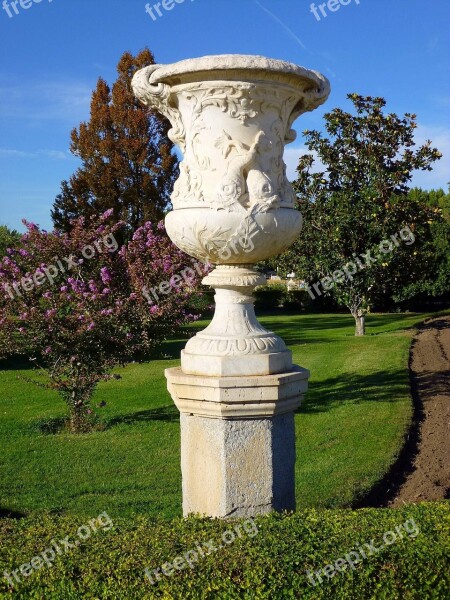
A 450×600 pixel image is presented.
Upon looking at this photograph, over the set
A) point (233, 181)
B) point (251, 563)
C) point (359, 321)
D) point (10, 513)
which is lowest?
point (10, 513)

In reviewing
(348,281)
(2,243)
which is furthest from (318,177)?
(2,243)

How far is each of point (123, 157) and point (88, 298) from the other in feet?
65.8

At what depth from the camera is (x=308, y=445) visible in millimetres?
7992

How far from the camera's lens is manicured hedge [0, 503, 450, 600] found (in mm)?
2930

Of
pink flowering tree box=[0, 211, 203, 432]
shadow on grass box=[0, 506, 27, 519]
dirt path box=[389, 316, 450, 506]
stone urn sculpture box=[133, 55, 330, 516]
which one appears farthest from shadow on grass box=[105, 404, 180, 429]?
stone urn sculpture box=[133, 55, 330, 516]

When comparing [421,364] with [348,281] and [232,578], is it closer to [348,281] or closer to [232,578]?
[348,281]

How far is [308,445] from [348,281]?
983 cm

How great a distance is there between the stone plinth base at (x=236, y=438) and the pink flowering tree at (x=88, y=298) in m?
4.52

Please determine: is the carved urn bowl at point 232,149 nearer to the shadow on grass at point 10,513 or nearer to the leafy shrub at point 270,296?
the shadow on grass at point 10,513

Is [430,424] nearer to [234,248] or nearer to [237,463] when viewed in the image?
[237,463]

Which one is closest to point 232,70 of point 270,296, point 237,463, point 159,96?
point 159,96

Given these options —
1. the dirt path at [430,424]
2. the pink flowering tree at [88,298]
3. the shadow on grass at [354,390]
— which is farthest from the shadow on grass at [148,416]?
the dirt path at [430,424]

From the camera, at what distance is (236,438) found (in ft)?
12.3

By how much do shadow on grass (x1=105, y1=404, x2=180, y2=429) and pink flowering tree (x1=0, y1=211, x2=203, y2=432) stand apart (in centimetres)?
66
